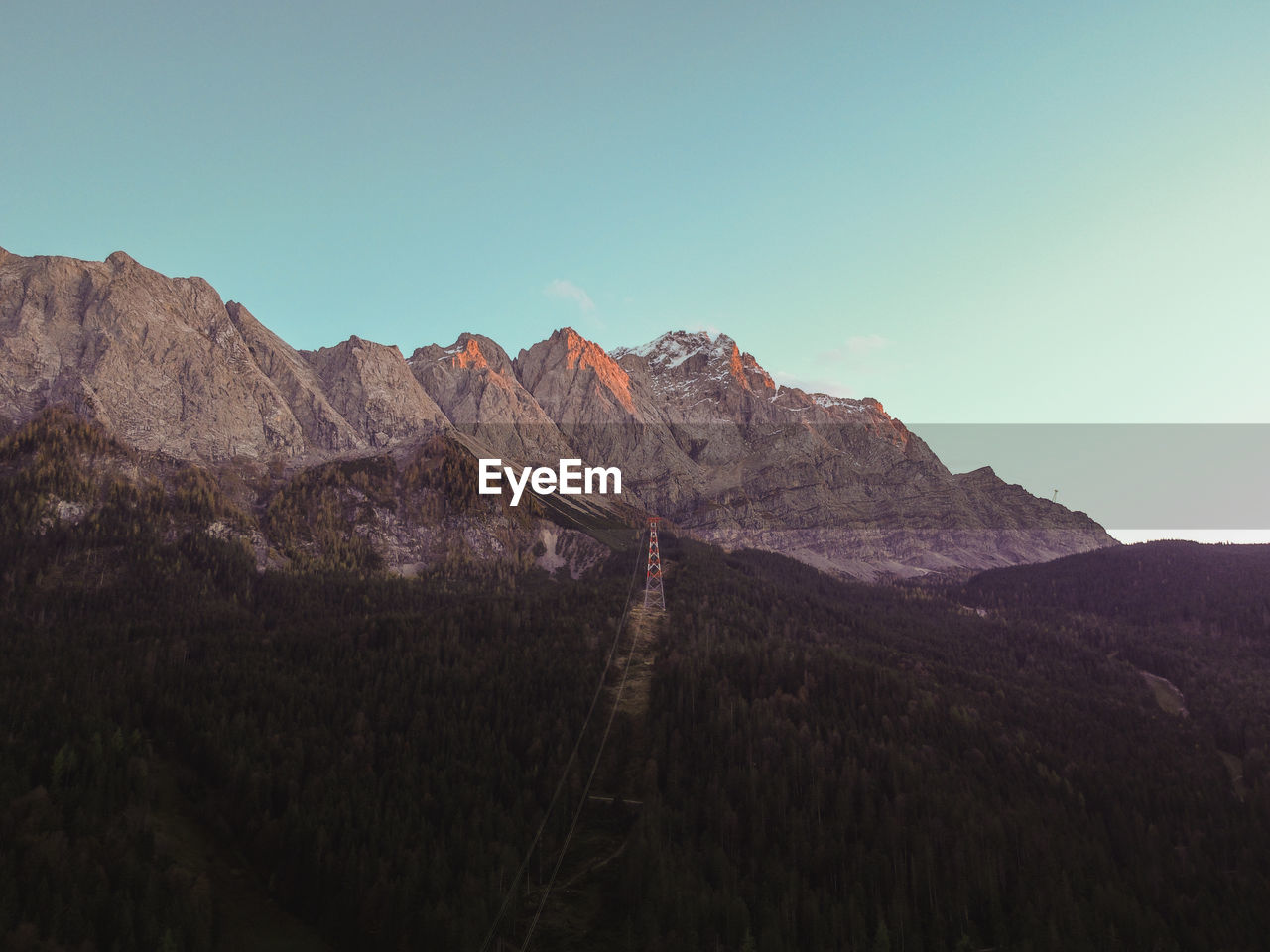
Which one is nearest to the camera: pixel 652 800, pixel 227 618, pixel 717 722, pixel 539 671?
pixel 652 800

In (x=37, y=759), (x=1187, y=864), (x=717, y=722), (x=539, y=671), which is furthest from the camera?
(x=539, y=671)

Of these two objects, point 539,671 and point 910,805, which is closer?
point 910,805

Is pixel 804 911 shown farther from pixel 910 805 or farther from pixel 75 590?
pixel 75 590

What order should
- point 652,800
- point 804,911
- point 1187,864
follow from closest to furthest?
1. point 804,911
2. point 1187,864
3. point 652,800

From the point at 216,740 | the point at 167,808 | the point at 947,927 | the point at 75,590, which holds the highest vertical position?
the point at 75,590

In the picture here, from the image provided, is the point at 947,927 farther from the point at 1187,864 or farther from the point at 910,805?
the point at 1187,864

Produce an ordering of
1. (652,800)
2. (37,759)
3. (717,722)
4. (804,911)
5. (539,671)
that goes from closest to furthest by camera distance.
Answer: (804,911) < (37,759) < (652,800) < (717,722) < (539,671)

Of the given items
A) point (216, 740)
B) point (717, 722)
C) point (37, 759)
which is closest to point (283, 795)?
point (216, 740)

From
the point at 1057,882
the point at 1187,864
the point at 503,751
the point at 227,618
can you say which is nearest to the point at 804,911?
the point at 1057,882

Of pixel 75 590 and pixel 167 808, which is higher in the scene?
pixel 75 590
